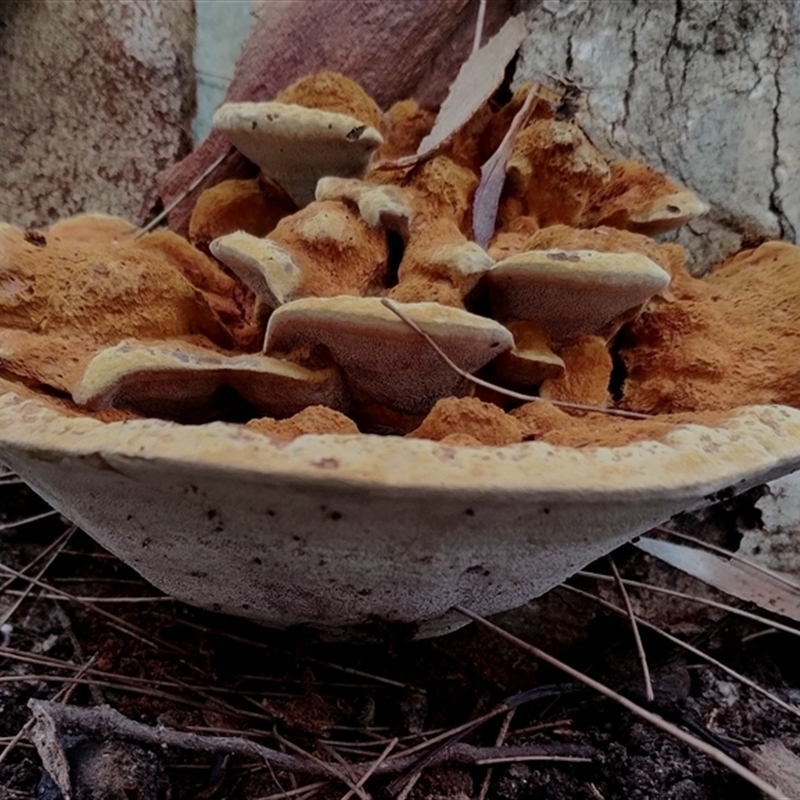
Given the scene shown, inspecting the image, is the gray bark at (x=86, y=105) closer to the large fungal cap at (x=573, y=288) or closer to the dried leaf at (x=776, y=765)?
the large fungal cap at (x=573, y=288)

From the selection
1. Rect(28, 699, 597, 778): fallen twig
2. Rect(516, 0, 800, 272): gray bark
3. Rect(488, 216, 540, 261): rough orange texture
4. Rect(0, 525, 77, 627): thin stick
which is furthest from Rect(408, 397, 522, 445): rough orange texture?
Rect(0, 525, 77, 627): thin stick

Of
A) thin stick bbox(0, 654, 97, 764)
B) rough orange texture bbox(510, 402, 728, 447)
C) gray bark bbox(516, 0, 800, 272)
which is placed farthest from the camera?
gray bark bbox(516, 0, 800, 272)

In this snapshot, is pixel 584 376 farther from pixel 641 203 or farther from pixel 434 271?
pixel 641 203

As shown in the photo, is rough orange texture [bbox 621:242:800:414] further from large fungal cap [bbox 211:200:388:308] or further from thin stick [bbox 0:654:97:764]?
thin stick [bbox 0:654:97:764]

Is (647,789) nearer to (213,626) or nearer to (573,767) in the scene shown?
(573,767)

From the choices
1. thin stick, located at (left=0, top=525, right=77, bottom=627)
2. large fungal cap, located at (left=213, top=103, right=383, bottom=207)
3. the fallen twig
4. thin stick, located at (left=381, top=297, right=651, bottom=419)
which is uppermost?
large fungal cap, located at (left=213, top=103, right=383, bottom=207)

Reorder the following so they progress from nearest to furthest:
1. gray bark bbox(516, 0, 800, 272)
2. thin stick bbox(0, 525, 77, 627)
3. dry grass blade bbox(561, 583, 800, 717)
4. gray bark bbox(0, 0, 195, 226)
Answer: dry grass blade bbox(561, 583, 800, 717) → thin stick bbox(0, 525, 77, 627) → gray bark bbox(516, 0, 800, 272) → gray bark bbox(0, 0, 195, 226)
